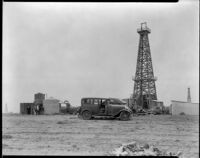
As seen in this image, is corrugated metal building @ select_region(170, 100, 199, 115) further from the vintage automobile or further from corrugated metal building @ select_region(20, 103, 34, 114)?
the vintage automobile

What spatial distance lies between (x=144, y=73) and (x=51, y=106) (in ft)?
75.6

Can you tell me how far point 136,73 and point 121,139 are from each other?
4394cm

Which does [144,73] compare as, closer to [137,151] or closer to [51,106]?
[51,106]

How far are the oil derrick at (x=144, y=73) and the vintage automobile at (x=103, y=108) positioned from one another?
34001mm

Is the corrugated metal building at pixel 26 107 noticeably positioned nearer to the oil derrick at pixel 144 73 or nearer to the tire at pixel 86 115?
the tire at pixel 86 115

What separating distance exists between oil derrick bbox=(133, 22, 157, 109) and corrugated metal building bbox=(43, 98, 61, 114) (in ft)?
69.0

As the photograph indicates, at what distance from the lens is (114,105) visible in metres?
21.2

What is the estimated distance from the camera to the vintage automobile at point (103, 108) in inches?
833

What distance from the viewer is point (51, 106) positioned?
122 feet

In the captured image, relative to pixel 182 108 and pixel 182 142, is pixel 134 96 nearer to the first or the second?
pixel 182 108

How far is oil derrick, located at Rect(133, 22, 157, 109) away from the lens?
182ft

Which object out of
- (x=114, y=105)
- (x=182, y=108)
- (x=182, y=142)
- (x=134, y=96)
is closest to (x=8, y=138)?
(x=182, y=142)

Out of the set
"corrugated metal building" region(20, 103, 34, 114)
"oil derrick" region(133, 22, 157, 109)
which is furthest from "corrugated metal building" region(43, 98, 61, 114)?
"oil derrick" region(133, 22, 157, 109)

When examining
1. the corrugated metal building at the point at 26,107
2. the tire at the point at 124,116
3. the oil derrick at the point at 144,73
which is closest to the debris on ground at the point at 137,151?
the tire at the point at 124,116
